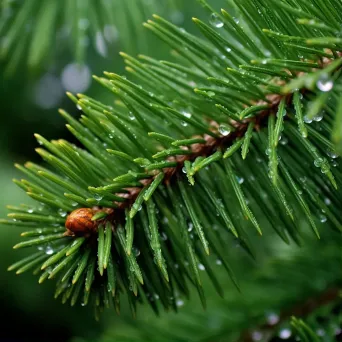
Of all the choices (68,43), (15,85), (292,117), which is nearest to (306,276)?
(292,117)

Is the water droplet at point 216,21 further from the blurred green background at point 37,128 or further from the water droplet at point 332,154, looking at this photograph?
the blurred green background at point 37,128

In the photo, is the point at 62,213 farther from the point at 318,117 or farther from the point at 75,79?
the point at 75,79

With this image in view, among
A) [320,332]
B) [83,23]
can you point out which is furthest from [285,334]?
[83,23]

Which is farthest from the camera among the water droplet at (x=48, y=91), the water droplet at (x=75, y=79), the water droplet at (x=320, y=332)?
the water droplet at (x=48, y=91)

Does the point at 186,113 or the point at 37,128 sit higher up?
the point at 37,128

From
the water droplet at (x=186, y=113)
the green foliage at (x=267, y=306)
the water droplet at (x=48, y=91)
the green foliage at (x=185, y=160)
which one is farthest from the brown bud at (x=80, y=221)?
the water droplet at (x=48, y=91)

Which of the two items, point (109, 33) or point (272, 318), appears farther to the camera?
point (109, 33)

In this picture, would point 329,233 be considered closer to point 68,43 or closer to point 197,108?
point 197,108

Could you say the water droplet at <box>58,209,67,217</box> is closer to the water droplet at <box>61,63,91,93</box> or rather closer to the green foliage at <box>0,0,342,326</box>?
the green foliage at <box>0,0,342,326</box>
